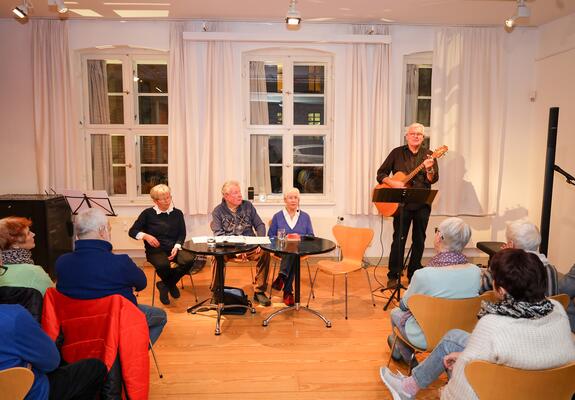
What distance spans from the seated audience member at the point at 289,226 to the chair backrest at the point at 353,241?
1.04ft

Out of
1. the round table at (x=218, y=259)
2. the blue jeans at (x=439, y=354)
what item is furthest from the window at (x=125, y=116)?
the blue jeans at (x=439, y=354)

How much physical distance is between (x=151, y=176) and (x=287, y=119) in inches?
78.8

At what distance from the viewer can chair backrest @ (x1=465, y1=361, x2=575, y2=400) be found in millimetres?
1774

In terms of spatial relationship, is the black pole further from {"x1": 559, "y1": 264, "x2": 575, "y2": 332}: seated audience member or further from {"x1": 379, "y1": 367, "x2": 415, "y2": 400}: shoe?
{"x1": 379, "y1": 367, "x2": 415, "y2": 400}: shoe

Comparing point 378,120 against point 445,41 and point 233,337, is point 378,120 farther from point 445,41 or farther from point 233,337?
point 233,337

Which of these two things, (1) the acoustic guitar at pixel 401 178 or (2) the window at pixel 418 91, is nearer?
(1) the acoustic guitar at pixel 401 178

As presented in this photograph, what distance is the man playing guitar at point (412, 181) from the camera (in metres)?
5.05

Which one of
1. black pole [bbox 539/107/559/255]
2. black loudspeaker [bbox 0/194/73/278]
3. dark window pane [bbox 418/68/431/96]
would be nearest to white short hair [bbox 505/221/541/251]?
black pole [bbox 539/107/559/255]

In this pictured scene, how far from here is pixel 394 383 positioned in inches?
113

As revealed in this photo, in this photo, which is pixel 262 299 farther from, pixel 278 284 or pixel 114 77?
pixel 114 77

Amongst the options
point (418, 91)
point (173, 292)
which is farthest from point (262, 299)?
point (418, 91)

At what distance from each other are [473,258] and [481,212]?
0.68 meters

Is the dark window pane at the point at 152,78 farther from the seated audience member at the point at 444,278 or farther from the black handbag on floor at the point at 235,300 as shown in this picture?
the seated audience member at the point at 444,278

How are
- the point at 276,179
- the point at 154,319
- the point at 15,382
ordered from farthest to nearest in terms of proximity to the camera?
the point at 276,179 → the point at 154,319 → the point at 15,382
